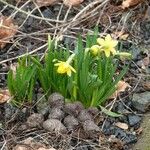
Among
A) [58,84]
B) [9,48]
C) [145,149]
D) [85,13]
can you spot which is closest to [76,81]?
[58,84]

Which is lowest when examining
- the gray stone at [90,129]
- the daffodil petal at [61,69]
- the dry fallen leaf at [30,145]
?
the dry fallen leaf at [30,145]

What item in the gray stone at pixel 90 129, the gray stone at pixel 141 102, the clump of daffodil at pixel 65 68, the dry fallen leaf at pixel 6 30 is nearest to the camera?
the clump of daffodil at pixel 65 68

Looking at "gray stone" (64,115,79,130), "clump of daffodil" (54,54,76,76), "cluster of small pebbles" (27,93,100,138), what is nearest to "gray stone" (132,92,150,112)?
"cluster of small pebbles" (27,93,100,138)

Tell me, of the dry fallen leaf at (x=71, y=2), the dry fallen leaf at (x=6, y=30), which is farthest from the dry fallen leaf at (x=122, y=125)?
the dry fallen leaf at (x=71, y=2)

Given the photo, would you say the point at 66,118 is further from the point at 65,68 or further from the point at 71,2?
the point at 71,2

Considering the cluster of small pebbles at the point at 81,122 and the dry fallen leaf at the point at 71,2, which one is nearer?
the cluster of small pebbles at the point at 81,122

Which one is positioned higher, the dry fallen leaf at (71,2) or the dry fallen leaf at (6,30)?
the dry fallen leaf at (71,2)

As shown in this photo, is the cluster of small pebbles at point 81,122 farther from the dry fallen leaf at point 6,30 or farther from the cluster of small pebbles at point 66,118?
Answer: the dry fallen leaf at point 6,30
